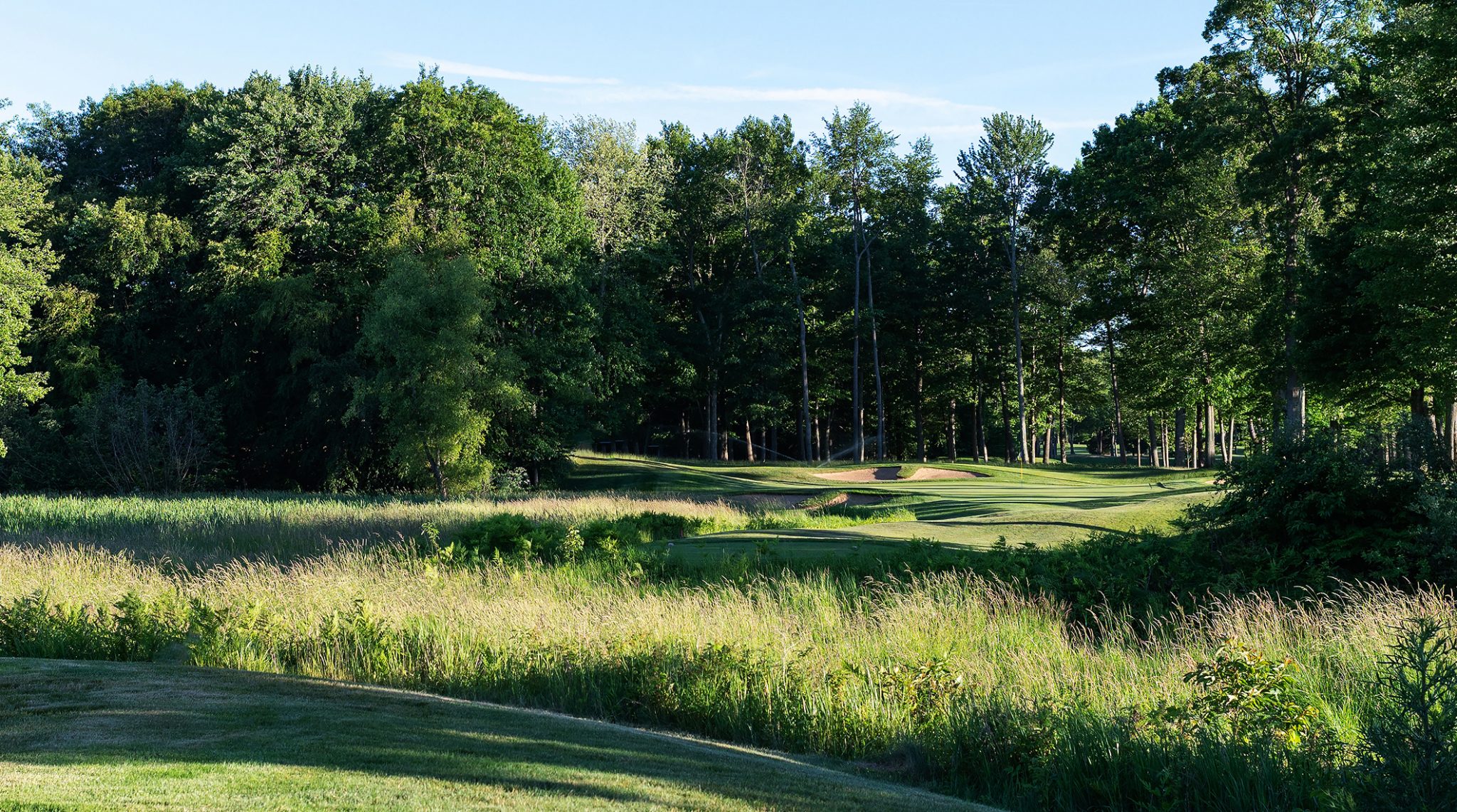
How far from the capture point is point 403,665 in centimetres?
1007

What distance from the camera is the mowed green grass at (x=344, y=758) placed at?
5.03m

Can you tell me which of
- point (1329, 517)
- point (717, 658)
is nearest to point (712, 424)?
point (1329, 517)

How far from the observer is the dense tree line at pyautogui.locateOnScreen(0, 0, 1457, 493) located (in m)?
30.5

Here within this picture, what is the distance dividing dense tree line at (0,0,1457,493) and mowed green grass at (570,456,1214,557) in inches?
183

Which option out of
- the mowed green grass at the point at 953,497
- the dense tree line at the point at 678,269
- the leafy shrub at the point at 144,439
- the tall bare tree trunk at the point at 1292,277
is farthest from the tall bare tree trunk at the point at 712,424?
the tall bare tree trunk at the point at 1292,277

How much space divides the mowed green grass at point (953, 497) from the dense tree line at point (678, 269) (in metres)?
4.65

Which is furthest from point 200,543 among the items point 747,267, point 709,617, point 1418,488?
point 747,267

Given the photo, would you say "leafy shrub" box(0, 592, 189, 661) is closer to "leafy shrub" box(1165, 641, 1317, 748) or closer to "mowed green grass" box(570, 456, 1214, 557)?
"mowed green grass" box(570, 456, 1214, 557)

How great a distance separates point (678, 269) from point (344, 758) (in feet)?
192

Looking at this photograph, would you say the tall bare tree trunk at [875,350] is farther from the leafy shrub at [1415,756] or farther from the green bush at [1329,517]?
the leafy shrub at [1415,756]

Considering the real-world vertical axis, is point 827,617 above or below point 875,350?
below

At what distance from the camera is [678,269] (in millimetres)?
63375

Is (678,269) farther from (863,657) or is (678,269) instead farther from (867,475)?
(863,657)

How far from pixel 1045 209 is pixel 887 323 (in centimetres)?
1193
